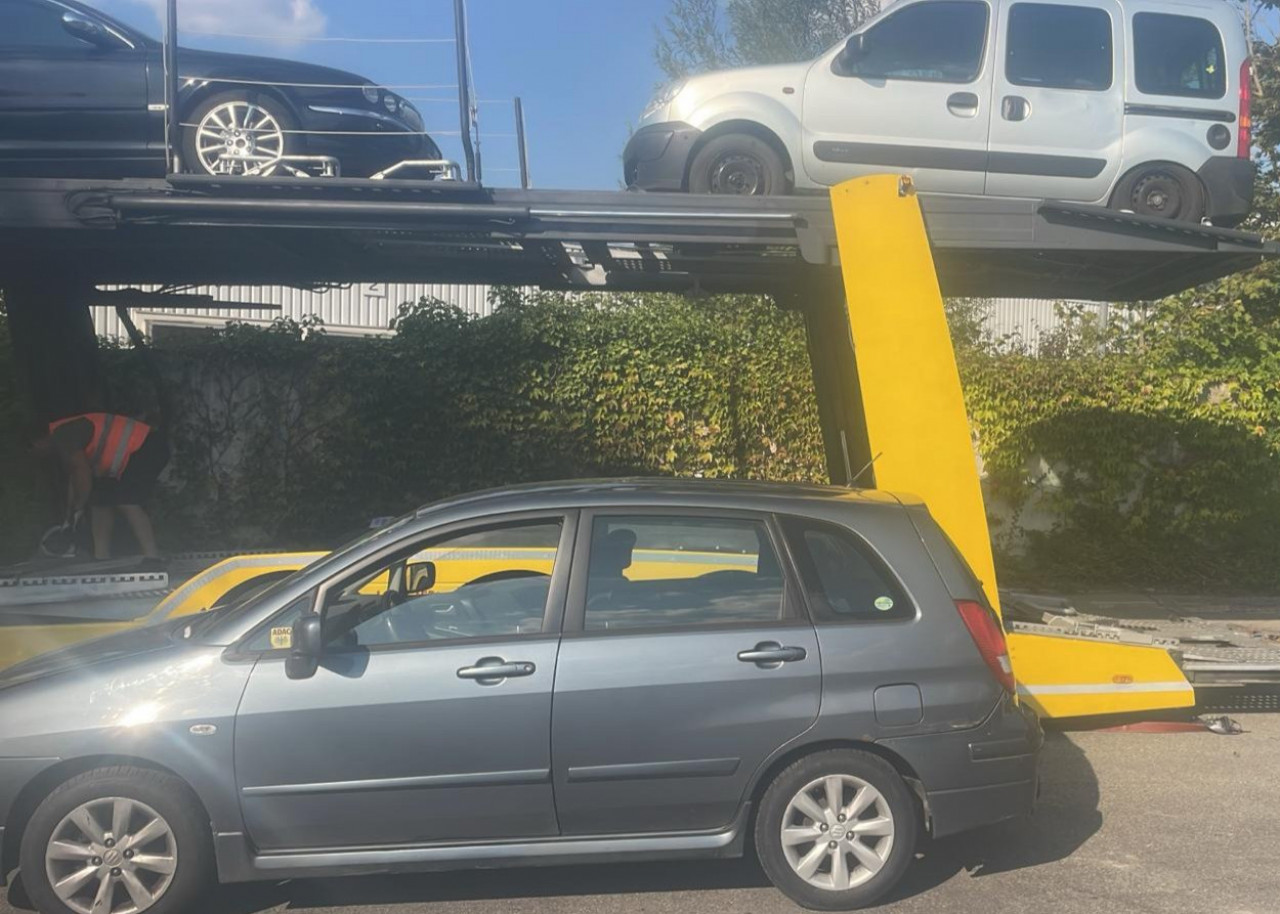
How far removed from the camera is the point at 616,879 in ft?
15.7

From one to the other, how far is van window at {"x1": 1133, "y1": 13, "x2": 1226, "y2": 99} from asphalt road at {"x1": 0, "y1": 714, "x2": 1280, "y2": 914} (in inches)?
171

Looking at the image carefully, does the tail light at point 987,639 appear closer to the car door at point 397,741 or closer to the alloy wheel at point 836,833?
the alloy wheel at point 836,833

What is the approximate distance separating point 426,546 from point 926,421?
2633 millimetres

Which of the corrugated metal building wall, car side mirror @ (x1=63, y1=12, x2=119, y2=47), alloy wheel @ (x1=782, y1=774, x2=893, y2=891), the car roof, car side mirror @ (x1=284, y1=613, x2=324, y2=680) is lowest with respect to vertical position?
alloy wheel @ (x1=782, y1=774, x2=893, y2=891)

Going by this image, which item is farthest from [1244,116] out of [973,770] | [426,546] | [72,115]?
[72,115]

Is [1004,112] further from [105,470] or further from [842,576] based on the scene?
[105,470]

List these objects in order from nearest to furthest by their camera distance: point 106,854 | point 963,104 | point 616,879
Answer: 1. point 106,854
2. point 616,879
3. point 963,104

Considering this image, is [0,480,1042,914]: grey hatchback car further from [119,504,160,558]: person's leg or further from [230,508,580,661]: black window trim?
[119,504,160,558]: person's leg

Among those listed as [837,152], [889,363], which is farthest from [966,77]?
[889,363]

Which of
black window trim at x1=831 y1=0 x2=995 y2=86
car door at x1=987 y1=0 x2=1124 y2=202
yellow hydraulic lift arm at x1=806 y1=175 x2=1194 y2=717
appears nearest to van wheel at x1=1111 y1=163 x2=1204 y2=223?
car door at x1=987 y1=0 x2=1124 y2=202

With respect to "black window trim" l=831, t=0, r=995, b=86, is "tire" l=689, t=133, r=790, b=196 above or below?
below

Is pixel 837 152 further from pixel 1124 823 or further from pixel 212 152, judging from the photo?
pixel 1124 823

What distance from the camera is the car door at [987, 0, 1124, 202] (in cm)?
756

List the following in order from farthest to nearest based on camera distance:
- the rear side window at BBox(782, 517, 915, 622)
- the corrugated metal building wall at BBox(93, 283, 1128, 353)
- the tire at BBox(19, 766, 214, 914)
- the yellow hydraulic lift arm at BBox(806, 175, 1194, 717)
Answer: the corrugated metal building wall at BBox(93, 283, 1128, 353) → the yellow hydraulic lift arm at BBox(806, 175, 1194, 717) → the rear side window at BBox(782, 517, 915, 622) → the tire at BBox(19, 766, 214, 914)
